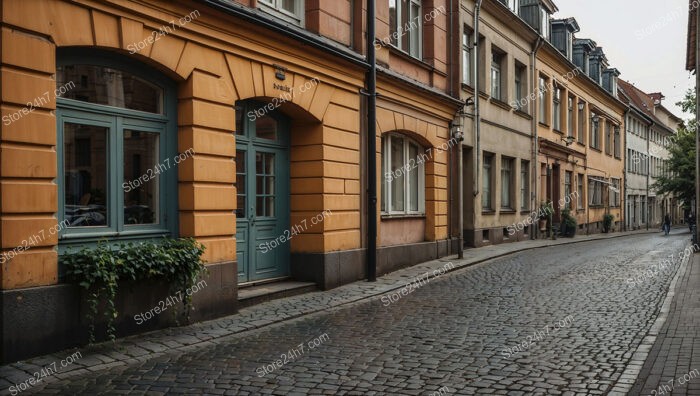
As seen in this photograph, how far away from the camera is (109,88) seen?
808 cm

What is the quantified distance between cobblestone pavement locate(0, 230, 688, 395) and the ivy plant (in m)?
0.55

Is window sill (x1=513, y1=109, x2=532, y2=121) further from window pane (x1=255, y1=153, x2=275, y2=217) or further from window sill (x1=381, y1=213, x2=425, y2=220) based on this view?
window pane (x1=255, y1=153, x2=275, y2=217)

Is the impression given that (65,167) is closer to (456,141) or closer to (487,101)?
(456,141)

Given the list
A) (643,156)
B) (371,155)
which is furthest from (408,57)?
(643,156)

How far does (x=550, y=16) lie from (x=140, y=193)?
2738 cm

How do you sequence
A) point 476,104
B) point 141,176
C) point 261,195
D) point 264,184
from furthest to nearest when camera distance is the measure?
1. point 476,104
2. point 264,184
3. point 261,195
4. point 141,176

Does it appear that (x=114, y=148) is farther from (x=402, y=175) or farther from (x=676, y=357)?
(x=402, y=175)

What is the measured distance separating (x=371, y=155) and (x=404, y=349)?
6.40 m

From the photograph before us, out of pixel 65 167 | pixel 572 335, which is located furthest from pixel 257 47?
pixel 572 335

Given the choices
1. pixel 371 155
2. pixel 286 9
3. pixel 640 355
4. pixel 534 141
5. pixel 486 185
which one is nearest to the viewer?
pixel 640 355

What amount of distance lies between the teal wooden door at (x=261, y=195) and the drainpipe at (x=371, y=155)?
73.1 inches

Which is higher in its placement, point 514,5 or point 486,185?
point 514,5

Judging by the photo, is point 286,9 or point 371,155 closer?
point 286,9

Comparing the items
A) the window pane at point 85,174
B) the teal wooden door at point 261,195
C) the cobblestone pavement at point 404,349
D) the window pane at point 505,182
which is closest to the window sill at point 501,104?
the window pane at point 505,182
